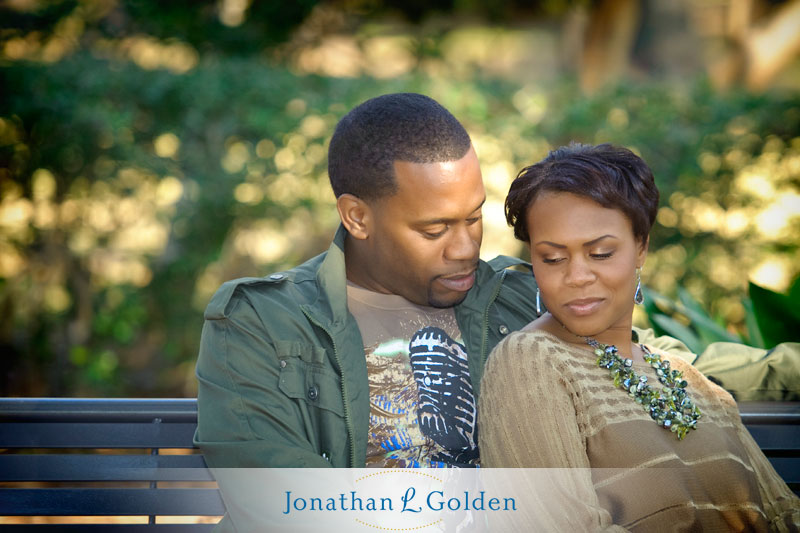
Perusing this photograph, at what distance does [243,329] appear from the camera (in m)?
2.72

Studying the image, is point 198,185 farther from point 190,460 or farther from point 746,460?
point 746,460

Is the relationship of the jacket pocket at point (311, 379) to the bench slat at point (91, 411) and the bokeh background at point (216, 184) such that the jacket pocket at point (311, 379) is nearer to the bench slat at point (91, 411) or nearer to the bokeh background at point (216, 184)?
the bench slat at point (91, 411)

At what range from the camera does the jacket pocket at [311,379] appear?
2705mm

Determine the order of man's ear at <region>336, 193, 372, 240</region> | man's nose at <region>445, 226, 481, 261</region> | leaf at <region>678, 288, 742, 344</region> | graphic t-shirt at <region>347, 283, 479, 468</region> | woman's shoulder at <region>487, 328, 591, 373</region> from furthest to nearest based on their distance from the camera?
leaf at <region>678, 288, 742, 344</region>
man's ear at <region>336, 193, 372, 240</region>
man's nose at <region>445, 226, 481, 261</region>
graphic t-shirt at <region>347, 283, 479, 468</region>
woman's shoulder at <region>487, 328, 591, 373</region>

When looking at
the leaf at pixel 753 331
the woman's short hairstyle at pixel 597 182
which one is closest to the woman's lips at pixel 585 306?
the woman's short hairstyle at pixel 597 182

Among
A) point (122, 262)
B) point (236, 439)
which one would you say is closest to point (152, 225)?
point (122, 262)

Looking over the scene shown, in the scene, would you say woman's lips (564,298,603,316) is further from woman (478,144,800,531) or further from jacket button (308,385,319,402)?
jacket button (308,385,319,402)

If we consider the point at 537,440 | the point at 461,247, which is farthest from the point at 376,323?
the point at 537,440

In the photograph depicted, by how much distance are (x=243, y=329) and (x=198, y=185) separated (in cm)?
364

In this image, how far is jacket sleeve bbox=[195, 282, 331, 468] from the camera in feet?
8.25

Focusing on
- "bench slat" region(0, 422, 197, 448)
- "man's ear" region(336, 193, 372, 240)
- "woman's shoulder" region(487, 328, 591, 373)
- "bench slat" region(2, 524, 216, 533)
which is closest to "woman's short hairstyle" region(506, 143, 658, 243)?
"woman's shoulder" region(487, 328, 591, 373)

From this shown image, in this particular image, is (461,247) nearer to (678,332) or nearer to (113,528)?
(678,332)

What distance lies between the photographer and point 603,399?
2459 millimetres

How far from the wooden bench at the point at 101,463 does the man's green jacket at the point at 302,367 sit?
380mm
